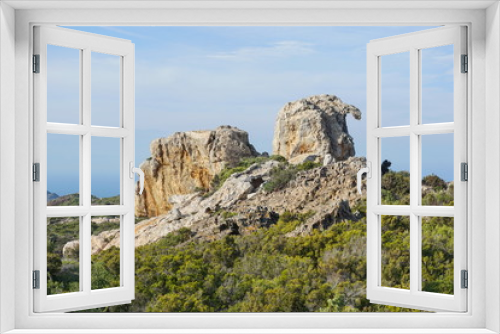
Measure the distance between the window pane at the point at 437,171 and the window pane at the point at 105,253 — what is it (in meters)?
4.85

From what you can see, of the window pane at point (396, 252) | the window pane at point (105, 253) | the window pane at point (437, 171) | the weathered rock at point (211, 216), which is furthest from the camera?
the weathered rock at point (211, 216)

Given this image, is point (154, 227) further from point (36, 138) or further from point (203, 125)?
point (36, 138)

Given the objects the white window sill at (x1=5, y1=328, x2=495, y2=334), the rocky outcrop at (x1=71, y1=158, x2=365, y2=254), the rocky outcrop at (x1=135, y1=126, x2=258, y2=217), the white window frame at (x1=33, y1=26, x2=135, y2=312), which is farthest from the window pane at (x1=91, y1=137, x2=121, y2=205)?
the white window sill at (x1=5, y1=328, x2=495, y2=334)

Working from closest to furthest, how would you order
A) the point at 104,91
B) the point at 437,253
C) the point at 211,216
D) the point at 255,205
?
the point at 437,253 < the point at 104,91 < the point at 255,205 < the point at 211,216

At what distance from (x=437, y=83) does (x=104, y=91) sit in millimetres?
5123

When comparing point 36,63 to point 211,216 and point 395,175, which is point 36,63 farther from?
point 211,216

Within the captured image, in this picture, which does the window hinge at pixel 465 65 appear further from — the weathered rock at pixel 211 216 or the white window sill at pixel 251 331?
the weathered rock at pixel 211 216

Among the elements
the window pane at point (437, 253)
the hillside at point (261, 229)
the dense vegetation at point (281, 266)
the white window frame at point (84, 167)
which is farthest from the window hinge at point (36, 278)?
the window pane at point (437, 253)

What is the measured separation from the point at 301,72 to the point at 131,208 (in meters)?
6.59

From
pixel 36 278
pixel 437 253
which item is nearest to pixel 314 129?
pixel 437 253

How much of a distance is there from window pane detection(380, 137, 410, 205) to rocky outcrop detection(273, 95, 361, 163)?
1378 millimetres

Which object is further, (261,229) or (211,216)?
(211,216)

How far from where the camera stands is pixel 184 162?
10.0m

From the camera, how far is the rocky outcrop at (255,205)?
28.7 ft
